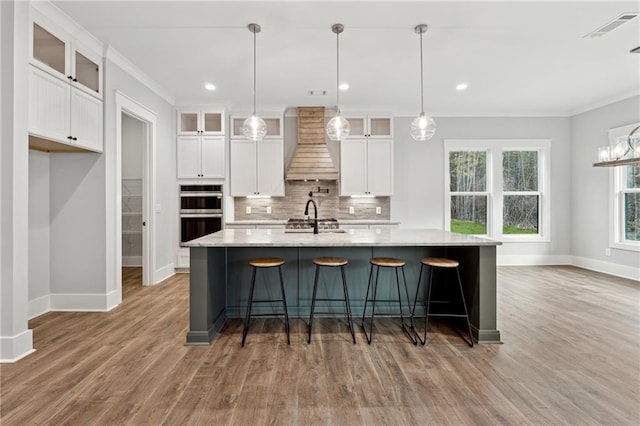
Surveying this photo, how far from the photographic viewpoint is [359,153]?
5863 millimetres

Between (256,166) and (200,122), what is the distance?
1.18 meters

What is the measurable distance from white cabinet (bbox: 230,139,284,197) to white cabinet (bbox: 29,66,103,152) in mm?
2361

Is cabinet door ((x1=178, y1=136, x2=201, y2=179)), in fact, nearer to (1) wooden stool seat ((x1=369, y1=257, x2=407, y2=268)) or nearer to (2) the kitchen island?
(2) the kitchen island

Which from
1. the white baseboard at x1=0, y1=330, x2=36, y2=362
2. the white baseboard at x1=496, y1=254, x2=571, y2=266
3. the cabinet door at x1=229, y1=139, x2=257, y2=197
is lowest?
the white baseboard at x1=0, y1=330, x2=36, y2=362

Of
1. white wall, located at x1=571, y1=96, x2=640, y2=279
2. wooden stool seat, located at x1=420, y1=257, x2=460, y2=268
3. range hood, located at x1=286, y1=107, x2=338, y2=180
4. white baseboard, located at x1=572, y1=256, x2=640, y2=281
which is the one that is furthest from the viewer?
range hood, located at x1=286, y1=107, x2=338, y2=180

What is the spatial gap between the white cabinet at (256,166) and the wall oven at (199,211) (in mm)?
390

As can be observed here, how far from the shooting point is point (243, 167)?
19.0 feet

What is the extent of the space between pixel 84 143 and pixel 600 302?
6037mm

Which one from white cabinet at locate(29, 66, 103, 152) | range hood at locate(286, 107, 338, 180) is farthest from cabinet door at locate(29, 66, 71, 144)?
range hood at locate(286, 107, 338, 180)

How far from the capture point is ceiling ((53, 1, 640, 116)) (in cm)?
297

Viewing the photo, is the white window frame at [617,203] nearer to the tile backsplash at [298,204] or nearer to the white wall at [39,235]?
the tile backsplash at [298,204]

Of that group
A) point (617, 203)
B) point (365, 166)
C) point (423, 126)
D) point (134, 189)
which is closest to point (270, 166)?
point (365, 166)

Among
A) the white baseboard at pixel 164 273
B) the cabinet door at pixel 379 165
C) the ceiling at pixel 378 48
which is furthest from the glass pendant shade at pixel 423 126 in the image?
the white baseboard at pixel 164 273

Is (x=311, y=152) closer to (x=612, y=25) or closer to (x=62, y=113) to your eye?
(x=62, y=113)
